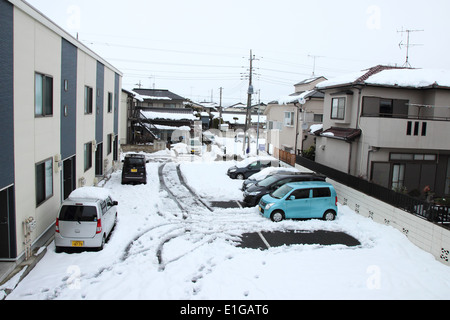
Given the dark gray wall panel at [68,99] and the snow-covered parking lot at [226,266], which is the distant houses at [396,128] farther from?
the dark gray wall panel at [68,99]

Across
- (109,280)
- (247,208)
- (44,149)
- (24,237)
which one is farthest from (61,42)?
(247,208)

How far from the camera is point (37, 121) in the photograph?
984 cm

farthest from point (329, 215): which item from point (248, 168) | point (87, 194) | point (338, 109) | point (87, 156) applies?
point (87, 156)

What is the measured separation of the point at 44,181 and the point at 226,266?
613cm

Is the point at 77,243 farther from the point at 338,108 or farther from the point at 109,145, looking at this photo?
the point at 338,108

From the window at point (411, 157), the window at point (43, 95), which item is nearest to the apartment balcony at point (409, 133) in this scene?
the window at point (411, 157)

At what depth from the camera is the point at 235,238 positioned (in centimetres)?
1135

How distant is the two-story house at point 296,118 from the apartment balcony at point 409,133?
8.48 meters

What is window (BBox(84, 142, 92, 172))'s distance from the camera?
1641 centimetres

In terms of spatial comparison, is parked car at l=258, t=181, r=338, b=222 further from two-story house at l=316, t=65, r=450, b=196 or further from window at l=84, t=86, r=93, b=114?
window at l=84, t=86, r=93, b=114

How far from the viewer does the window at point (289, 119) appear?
29020mm

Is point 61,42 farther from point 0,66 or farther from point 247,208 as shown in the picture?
point 247,208

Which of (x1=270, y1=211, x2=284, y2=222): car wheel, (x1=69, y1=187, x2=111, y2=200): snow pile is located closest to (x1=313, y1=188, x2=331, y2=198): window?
(x1=270, y1=211, x2=284, y2=222): car wheel

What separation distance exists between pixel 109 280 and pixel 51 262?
1991 mm
